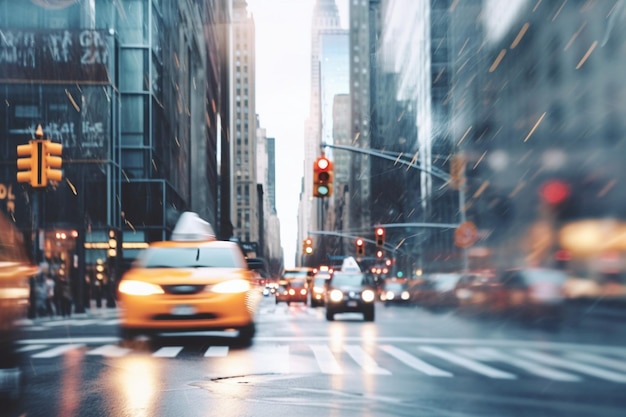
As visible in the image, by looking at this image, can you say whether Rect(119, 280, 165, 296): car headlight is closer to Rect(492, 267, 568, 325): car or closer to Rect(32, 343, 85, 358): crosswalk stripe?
Rect(32, 343, 85, 358): crosswalk stripe

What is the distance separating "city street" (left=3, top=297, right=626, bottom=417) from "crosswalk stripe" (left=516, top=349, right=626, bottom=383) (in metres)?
0.02

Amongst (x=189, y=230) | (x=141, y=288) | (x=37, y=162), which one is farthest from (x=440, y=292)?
(x=141, y=288)

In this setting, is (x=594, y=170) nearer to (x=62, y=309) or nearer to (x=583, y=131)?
(x=583, y=131)

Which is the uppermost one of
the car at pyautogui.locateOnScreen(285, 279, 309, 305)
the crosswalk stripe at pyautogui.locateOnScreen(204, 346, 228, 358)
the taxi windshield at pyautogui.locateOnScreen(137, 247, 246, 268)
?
the taxi windshield at pyautogui.locateOnScreen(137, 247, 246, 268)

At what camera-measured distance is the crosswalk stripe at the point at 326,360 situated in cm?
1138

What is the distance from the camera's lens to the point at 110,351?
14562mm

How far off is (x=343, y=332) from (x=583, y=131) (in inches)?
1297

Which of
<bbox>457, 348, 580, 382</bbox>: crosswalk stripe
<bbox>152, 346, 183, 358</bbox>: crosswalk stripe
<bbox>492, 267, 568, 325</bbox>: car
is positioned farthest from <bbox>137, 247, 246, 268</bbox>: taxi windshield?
<bbox>492, 267, 568, 325</bbox>: car

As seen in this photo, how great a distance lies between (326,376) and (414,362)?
2389mm

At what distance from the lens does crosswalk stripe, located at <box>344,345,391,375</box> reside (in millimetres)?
11266

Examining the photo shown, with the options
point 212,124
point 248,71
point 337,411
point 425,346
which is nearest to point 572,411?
point 337,411

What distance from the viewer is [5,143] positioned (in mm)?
43125

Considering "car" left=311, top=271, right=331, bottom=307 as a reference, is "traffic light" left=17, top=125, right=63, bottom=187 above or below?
above

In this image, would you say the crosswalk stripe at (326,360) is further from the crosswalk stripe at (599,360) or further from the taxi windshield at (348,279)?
the taxi windshield at (348,279)
